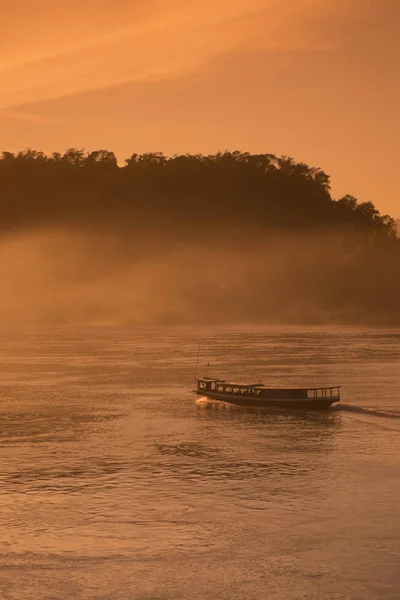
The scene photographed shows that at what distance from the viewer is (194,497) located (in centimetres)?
5194

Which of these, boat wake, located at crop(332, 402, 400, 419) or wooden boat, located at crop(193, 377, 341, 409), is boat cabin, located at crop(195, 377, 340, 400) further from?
boat wake, located at crop(332, 402, 400, 419)

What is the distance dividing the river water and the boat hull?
4.11ft

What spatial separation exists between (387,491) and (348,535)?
353 inches

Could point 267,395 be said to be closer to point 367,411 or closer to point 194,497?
point 367,411

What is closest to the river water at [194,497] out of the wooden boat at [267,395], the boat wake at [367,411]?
the boat wake at [367,411]

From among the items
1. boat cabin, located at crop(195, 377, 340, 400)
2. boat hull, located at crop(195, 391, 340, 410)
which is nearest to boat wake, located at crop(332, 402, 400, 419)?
boat hull, located at crop(195, 391, 340, 410)

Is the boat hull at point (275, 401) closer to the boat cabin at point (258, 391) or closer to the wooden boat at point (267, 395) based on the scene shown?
Result: the wooden boat at point (267, 395)

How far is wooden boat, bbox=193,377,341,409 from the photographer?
8831cm

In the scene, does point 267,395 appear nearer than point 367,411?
No

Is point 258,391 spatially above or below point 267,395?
above

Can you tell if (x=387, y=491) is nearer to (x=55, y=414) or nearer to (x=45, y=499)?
(x=45, y=499)

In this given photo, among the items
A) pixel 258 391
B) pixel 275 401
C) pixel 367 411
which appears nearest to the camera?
pixel 367 411

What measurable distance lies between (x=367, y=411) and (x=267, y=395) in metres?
10.8

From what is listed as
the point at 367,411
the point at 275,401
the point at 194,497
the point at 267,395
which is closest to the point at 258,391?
the point at 267,395
